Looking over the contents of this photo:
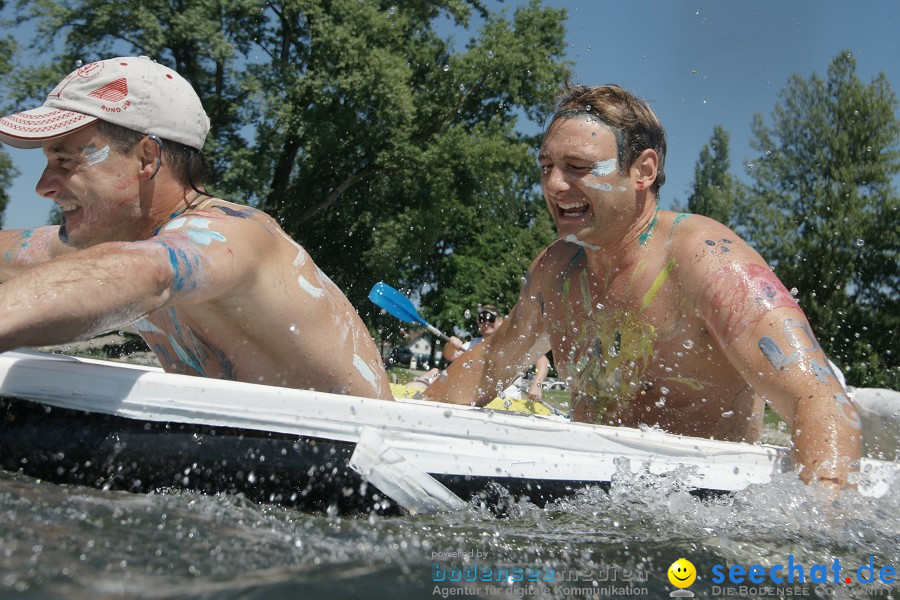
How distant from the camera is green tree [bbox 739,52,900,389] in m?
20.5

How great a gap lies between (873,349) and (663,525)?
70.3 feet

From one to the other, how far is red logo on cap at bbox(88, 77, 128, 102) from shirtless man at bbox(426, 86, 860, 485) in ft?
4.49

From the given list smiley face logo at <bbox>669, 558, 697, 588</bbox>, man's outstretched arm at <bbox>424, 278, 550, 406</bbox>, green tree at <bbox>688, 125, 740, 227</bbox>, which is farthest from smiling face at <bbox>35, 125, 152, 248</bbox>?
green tree at <bbox>688, 125, 740, 227</bbox>

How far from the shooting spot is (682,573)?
1.59 meters

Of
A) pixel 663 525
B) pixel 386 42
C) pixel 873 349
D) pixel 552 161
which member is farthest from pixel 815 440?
pixel 873 349

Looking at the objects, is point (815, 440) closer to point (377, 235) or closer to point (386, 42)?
point (377, 235)

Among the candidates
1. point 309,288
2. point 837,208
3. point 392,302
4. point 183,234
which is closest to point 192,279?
point 183,234

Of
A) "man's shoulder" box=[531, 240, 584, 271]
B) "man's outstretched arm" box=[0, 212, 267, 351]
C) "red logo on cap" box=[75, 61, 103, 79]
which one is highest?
"red logo on cap" box=[75, 61, 103, 79]

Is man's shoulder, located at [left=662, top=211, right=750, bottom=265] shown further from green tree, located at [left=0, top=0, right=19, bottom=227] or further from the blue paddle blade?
green tree, located at [left=0, top=0, right=19, bottom=227]

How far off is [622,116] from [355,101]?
15695 millimetres

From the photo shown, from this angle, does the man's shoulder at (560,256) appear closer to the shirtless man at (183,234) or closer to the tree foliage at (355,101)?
the shirtless man at (183,234)

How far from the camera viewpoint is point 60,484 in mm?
1654

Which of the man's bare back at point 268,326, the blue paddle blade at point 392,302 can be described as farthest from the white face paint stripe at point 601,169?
the blue paddle blade at point 392,302

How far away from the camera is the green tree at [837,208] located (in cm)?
2045
